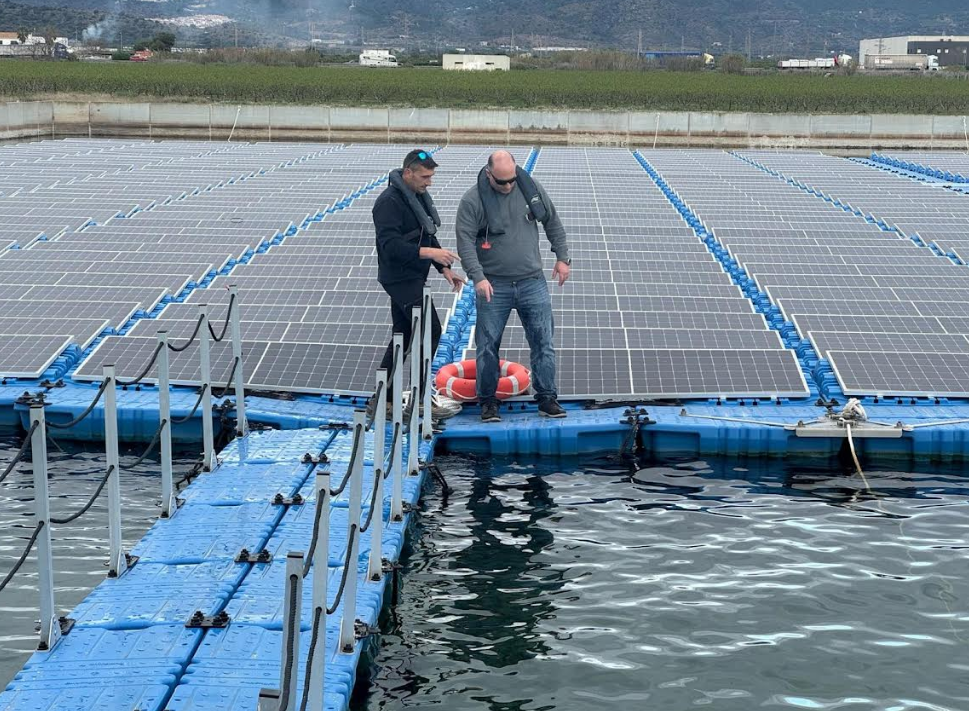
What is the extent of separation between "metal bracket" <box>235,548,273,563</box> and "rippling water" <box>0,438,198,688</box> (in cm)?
108

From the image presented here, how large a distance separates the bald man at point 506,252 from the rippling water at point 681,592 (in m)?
1.21

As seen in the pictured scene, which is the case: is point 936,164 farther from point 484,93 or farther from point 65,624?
point 65,624

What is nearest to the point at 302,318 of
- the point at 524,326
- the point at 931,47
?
the point at 524,326

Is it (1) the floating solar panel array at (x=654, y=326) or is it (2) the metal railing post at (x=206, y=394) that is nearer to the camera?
(2) the metal railing post at (x=206, y=394)

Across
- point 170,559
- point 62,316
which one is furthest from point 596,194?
point 170,559

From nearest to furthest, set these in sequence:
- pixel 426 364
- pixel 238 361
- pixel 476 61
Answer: pixel 426 364
pixel 238 361
pixel 476 61

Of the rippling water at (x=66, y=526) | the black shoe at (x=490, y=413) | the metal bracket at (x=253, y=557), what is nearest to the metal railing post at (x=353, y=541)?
the metal bracket at (x=253, y=557)

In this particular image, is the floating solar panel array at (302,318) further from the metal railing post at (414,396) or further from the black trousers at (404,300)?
the metal railing post at (414,396)

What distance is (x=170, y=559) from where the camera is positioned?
362 inches

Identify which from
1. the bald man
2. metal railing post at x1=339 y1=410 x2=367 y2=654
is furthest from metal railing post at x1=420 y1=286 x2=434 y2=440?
metal railing post at x1=339 y1=410 x2=367 y2=654

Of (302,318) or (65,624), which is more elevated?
(302,318)

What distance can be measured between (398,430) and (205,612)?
2.10 m

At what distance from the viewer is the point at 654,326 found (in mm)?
15438

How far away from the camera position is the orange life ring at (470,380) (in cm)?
1330
